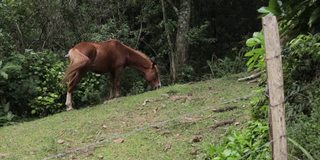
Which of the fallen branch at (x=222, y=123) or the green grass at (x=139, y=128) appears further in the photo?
the fallen branch at (x=222, y=123)

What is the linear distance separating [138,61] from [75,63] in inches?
67.5

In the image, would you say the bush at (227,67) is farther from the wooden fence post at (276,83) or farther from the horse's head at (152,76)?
the wooden fence post at (276,83)

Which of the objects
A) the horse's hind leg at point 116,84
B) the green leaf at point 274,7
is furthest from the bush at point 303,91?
the horse's hind leg at point 116,84

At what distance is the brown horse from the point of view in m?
9.25

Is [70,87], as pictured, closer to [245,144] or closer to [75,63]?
[75,63]

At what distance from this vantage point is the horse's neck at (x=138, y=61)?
10438mm

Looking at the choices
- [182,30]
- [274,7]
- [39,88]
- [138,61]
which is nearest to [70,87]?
[39,88]

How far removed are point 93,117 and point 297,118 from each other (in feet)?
15.0

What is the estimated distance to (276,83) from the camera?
2855mm

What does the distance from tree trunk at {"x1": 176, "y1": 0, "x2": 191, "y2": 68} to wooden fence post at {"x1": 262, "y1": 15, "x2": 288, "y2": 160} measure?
8.94 meters

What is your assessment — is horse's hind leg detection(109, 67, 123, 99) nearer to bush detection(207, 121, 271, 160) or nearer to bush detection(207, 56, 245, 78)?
bush detection(207, 56, 245, 78)

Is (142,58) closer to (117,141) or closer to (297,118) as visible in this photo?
(117,141)

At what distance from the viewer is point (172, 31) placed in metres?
12.5

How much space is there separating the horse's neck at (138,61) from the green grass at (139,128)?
1407mm
